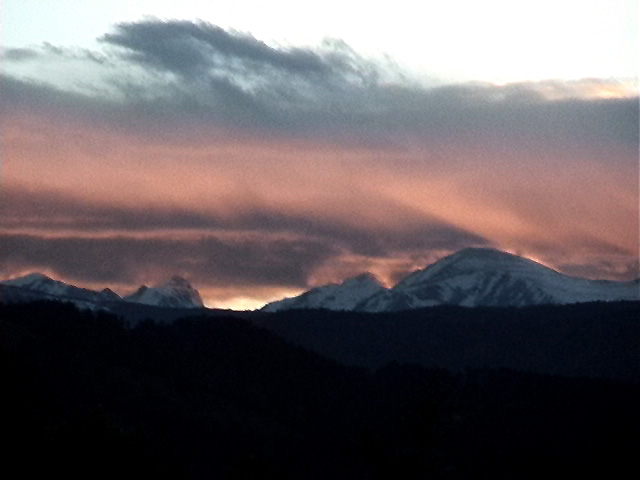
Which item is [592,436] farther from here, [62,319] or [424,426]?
[424,426]

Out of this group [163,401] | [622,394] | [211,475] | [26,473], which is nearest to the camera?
[26,473]

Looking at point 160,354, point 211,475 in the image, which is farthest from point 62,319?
point 211,475

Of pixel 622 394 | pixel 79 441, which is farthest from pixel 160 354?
pixel 79 441

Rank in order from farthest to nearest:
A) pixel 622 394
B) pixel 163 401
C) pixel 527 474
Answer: pixel 622 394 < pixel 163 401 < pixel 527 474

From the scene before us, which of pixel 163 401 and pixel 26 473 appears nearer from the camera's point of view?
pixel 26 473

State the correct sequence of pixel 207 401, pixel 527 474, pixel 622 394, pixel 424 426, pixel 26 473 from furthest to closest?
pixel 622 394, pixel 207 401, pixel 527 474, pixel 26 473, pixel 424 426

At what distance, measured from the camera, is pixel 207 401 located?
167875mm

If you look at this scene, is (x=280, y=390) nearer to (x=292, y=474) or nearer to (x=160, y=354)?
(x=160, y=354)

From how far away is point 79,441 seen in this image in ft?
196

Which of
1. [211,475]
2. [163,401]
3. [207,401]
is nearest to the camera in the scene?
[211,475]

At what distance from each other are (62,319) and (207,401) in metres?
29.1

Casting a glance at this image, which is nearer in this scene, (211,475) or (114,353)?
(211,475)

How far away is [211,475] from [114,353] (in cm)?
5505

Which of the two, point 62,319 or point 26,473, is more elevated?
point 62,319
